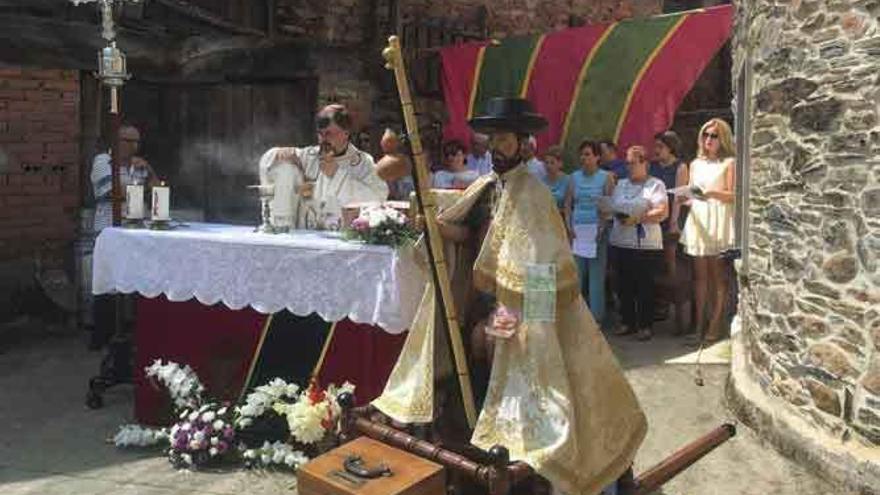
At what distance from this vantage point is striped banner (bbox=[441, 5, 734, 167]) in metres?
8.93

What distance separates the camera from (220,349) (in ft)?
17.1

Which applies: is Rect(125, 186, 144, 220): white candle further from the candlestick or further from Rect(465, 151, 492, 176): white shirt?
Answer: Rect(465, 151, 492, 176): white shirt

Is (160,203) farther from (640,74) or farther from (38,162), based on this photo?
(640,74)

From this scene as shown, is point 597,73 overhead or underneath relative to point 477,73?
underneath

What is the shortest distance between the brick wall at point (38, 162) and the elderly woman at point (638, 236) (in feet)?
18.8

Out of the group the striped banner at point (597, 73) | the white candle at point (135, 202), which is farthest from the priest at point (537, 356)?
the striped banner at point (597, 73)

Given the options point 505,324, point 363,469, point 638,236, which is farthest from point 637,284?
point 363,469

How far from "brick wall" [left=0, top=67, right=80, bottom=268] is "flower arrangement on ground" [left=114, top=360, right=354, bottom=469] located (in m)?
4.27

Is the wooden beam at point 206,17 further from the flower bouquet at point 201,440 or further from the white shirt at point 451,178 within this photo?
the flower bouquet at point 201,440

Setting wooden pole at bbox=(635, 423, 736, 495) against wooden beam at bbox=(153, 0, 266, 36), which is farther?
wooden beam at bbox=(153, 0, 266, 36)

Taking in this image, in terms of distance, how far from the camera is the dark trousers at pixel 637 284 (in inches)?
303

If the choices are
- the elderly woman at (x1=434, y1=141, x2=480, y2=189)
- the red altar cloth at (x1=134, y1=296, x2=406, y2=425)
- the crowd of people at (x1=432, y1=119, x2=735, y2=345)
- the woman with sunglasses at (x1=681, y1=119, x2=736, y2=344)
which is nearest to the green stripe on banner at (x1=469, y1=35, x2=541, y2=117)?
the elderly woman at (x1=434, y1=141, x2=480, y2=189)

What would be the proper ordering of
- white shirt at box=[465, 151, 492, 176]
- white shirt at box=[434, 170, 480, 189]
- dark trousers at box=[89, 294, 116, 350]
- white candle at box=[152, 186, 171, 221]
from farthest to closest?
white shirt at box=[465, 151, 492, 176]
white shirt at box=[434, 170, 480, 189]
dark trousers at box=[89, 294, 116, 350]
white candle at box=[152, 186, 171, 221]

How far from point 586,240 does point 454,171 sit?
1622 mm
